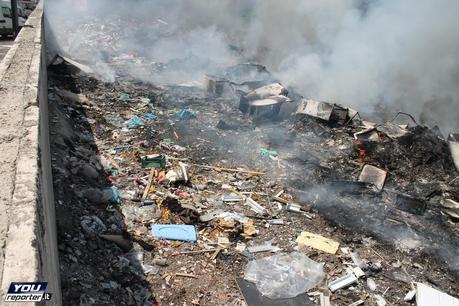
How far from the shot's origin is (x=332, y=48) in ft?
39.8

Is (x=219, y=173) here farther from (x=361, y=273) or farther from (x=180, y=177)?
(x=361, y=273)

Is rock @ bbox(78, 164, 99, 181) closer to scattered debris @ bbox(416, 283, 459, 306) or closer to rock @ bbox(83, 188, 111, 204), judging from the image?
rock @ bbox(83, 188, 111, 204)

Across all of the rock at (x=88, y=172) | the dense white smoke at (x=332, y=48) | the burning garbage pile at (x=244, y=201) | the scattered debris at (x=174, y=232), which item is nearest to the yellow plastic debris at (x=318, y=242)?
the burning garbage pile at (x=244, y=201)

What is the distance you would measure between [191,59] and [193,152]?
20.4 feet

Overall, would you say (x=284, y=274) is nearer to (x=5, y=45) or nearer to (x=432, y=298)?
(x=432, y=298)

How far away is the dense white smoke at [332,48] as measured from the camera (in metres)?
10.9

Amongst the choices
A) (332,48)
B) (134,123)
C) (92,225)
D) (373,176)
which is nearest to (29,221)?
(92,225)

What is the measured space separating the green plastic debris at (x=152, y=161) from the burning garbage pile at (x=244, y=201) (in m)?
0.02

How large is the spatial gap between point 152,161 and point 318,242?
3.01 meters

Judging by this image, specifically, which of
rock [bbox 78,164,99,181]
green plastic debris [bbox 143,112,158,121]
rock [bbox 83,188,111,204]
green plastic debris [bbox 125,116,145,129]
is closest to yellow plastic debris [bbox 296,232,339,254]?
rock [bbox 83,188,111,204]

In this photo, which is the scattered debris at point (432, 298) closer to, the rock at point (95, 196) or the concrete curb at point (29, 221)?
the concrete curb at point (29, 221)

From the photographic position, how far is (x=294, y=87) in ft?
35.3

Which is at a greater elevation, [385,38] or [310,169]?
[385,38]

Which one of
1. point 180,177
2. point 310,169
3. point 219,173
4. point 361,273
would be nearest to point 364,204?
point 310,169
